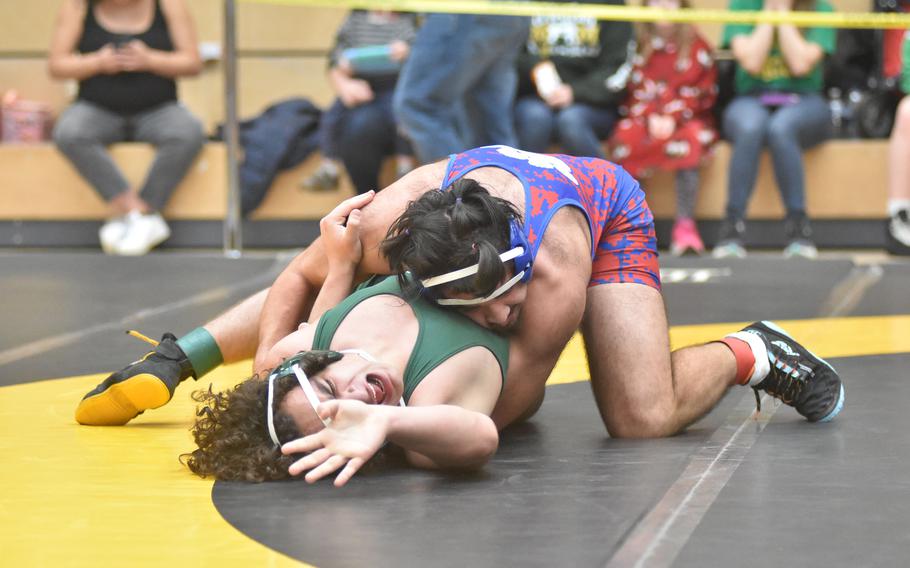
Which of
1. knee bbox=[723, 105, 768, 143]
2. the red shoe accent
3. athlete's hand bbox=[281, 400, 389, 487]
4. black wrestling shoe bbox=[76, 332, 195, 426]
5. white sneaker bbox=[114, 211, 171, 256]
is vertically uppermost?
knee bbox=[723, 105, 768, 143]

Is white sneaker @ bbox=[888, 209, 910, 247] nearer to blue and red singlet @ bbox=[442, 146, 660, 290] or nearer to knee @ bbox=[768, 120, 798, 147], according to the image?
knee @ bbox=[768, 120, 798, 147]

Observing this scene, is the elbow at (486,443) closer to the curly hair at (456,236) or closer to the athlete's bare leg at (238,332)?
the curly hair at (456,236)

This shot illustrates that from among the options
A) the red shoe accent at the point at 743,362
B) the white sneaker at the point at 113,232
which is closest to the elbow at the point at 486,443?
the red shoe accent at the point at 743,362

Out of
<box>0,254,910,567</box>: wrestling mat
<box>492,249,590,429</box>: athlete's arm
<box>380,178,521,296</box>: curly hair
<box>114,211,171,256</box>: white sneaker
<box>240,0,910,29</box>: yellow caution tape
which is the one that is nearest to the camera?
<box>0,254,910,567</box>: wrestling mat

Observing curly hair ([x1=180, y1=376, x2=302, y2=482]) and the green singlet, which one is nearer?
curly hair ([x1=180, y1=376, x2=302, y2=482])

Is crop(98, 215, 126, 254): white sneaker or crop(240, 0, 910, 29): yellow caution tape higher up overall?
crop(240, 0, 910, 29): yellow caution tape

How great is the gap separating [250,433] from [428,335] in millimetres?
407

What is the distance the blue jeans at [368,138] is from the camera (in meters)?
7.12

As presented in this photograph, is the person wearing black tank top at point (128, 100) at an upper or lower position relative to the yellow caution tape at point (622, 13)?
lower

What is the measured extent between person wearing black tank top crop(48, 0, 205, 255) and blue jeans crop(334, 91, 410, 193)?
0.85m

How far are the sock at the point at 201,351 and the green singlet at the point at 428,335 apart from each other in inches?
23.4

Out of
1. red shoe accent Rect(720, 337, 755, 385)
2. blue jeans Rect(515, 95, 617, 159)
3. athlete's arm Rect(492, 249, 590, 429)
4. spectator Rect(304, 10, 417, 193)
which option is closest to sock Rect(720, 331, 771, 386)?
red shoe accent Rect(720, 337, 755, 385)

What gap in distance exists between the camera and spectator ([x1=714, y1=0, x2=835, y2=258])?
6828 mm

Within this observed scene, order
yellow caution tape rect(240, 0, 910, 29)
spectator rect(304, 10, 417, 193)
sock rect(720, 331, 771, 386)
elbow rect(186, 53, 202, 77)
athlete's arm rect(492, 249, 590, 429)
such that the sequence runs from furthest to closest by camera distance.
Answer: elbow rect(186, 53, 202, 77) → spectator rect(304, 10, 417, 193) → yellow caution tape rect(240, 0, 910, 29) → sock rect(720, 331, 771, 386) → athlete's arm rect(492, 249, 590, 429)
